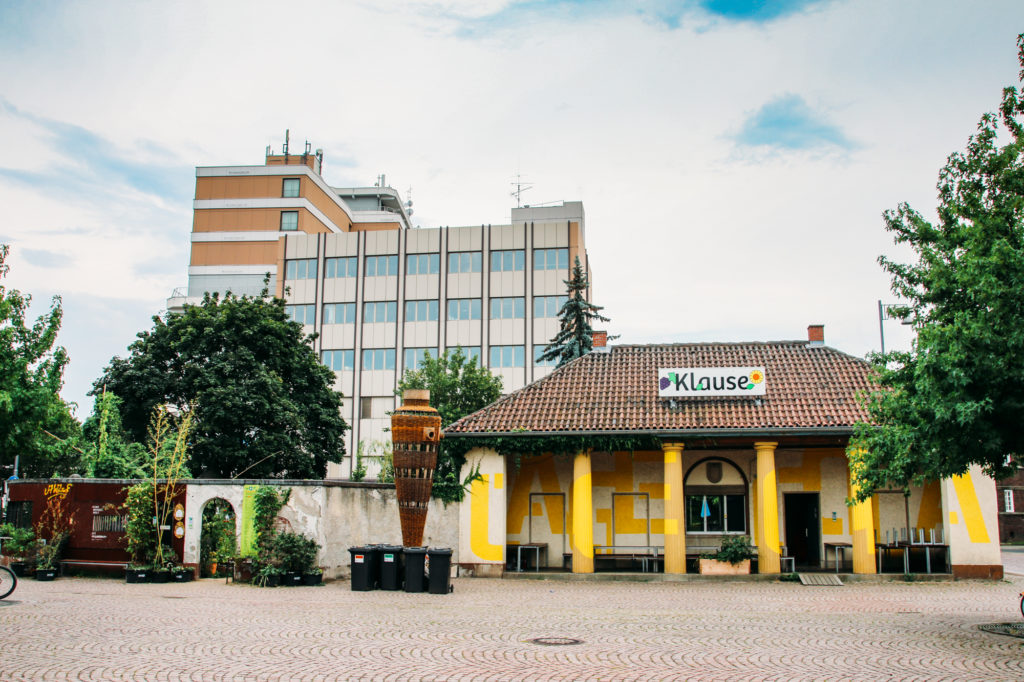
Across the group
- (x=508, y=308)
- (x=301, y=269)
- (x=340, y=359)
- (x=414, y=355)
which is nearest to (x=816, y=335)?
(x=508, y=308)

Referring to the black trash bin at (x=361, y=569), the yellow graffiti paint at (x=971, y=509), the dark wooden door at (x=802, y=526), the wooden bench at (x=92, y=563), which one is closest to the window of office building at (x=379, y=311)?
the dark wooden door at (x=802, y=526)

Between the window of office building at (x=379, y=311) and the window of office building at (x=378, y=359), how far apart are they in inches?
77.5

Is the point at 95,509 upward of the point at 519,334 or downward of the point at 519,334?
downward

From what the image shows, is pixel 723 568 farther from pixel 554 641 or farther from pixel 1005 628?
pixel 554 641

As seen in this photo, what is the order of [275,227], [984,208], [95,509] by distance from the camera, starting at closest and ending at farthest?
1. [984,208]
2. [95,509]
3. [275,227]

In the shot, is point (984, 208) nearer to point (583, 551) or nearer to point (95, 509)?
point (583, 551)

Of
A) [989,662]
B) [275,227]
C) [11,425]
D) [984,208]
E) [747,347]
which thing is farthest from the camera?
[275,227]

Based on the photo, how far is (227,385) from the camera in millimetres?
33562

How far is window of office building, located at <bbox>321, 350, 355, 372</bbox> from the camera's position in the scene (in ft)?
183

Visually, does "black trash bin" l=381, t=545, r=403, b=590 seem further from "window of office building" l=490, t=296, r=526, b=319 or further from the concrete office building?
"window of office building" l=490, t=296, r=526, b=319

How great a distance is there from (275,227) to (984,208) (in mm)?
53728

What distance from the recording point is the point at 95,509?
2250cm

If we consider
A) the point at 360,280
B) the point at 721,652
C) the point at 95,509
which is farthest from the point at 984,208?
the point at 360,280

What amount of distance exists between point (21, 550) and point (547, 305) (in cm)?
3580
